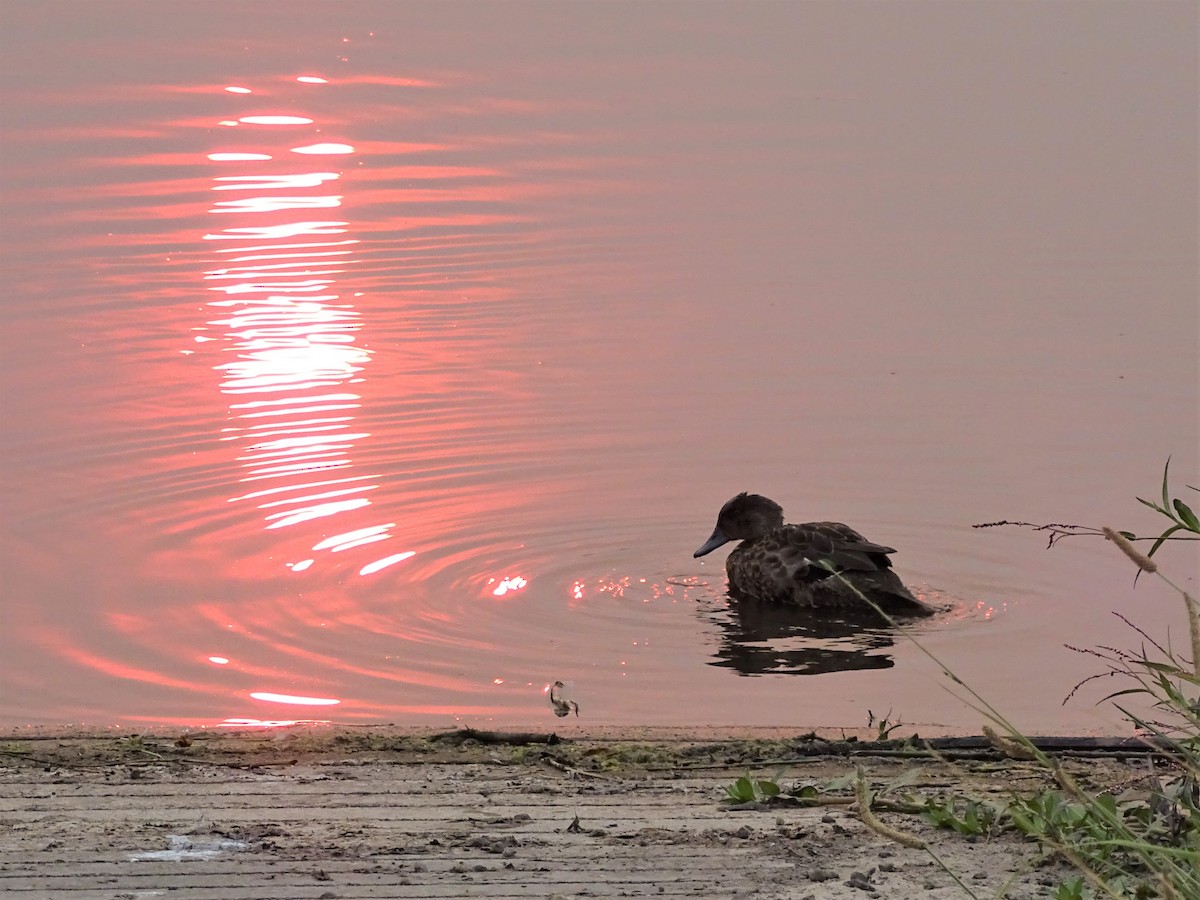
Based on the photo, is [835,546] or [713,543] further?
[713,543]

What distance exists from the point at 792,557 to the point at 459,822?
4173 millimetres

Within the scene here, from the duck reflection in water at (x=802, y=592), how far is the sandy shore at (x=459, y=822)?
2092 mm

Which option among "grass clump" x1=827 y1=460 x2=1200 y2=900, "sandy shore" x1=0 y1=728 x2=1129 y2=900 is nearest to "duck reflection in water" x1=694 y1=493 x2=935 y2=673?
"sandy shore" x1=0 y1=728 x2=1129 y2=900

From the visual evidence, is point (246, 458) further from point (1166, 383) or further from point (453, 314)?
point (1166, 383)

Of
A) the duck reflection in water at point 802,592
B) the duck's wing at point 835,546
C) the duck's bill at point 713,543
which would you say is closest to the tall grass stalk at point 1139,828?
the duck reflection in water at point 802,592

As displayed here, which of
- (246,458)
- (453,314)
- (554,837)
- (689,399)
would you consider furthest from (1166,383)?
(554,837)

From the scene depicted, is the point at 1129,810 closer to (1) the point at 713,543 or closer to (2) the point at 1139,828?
(2) the point at 1139,828

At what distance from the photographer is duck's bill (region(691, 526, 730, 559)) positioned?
31.7 feet

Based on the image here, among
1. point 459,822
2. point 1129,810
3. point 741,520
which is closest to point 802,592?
point 741,520

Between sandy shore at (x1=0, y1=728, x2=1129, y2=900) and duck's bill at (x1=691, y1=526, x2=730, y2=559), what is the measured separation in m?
3.17

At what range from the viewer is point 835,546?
921cm

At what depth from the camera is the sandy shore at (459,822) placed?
4.87m

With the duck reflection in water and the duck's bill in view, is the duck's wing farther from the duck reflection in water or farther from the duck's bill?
the duck's bill

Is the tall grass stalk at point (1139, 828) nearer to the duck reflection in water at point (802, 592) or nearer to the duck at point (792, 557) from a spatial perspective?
the duck reflection in water at point (802, 592)
